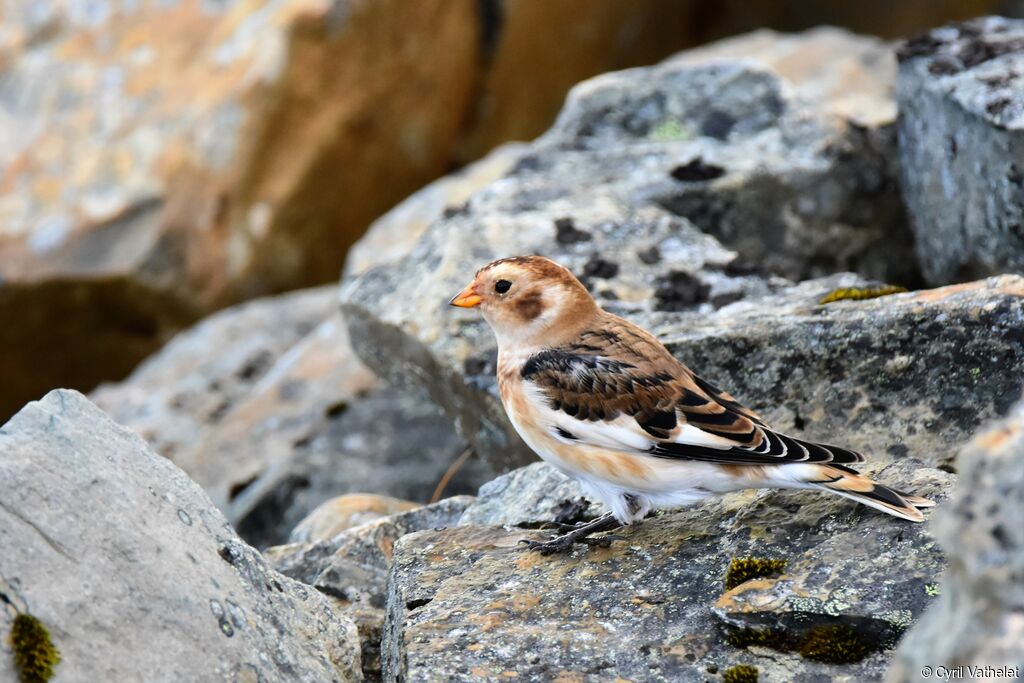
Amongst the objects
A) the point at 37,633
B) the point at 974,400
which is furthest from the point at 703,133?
the point at 37,633

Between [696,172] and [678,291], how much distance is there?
5.34 feet

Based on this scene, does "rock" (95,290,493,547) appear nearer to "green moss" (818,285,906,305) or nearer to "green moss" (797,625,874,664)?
"green moss" (818,285,906,305)

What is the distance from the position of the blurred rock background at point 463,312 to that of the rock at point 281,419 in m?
0.04

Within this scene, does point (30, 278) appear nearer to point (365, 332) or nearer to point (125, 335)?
point (125, 335)

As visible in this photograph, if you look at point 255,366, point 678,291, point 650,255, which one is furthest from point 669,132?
point 255,366

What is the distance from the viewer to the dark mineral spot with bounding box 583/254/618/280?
24.8 feet

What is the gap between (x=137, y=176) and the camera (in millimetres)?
12391

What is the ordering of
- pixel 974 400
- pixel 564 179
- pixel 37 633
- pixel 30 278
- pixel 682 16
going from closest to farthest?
pixel 37 633 < pixel 974 400 < pixel 564 179 < pixel 30 278 < pixel 682 16

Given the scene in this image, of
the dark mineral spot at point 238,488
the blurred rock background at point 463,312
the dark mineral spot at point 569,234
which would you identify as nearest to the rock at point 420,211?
the blurred rock background at point 463,312

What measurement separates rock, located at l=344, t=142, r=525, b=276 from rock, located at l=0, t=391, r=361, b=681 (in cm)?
592

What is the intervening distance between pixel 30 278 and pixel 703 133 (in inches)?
271

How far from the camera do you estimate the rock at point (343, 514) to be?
23.5 ft

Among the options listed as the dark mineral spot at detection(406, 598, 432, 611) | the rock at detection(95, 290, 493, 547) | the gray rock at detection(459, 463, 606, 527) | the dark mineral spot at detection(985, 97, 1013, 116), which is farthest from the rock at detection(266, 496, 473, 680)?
the dark mineral spot at detection(985, 97, 1013, 116)

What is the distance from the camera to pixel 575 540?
215 inches
